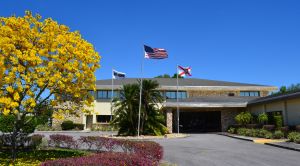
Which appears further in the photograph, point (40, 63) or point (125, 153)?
point (40, 63)

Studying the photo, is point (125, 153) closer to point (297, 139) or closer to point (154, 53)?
point (297, 139)

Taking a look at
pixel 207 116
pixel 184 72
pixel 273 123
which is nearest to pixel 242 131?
pixel 273 123

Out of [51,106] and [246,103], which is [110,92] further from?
[51,106]

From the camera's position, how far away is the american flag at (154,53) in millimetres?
28281

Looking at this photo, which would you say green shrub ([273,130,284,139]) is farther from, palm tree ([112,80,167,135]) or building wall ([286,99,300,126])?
palm tree ([112,80,167,135])

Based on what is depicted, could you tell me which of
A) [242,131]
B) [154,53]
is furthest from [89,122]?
[242,131]

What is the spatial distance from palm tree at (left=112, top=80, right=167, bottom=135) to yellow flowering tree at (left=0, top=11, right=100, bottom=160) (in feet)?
52.5

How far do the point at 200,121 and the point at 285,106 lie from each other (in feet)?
56.2

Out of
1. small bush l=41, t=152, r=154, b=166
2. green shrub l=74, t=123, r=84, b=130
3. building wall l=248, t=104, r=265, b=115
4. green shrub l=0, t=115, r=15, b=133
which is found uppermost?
building wall l=248, t=104, r=265, b=115

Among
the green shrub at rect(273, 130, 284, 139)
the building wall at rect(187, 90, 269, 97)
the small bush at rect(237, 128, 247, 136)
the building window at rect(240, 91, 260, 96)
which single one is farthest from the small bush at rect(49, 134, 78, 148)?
the building window at rect(240, 91, 260, 96)

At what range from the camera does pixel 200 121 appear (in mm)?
42156

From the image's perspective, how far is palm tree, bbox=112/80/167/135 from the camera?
28411 mm

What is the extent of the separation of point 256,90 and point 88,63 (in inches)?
1520

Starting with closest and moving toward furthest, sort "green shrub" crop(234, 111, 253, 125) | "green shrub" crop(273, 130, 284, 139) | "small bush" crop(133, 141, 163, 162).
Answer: "small bush" crop(133, 141, 163, 162), "green shrub" crop(273, 130, 284, 139), "green shrub" crop(234, 111, 253, 125)
